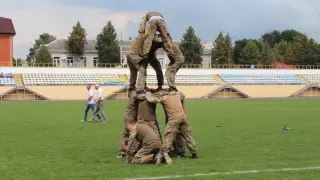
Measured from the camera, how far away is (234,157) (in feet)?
39.6

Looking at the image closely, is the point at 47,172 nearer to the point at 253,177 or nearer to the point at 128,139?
the point at 128,139

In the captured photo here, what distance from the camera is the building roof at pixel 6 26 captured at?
67062mm

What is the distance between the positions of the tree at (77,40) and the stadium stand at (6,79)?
27056 millimetres

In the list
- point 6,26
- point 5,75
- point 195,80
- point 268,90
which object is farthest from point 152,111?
point 6,26

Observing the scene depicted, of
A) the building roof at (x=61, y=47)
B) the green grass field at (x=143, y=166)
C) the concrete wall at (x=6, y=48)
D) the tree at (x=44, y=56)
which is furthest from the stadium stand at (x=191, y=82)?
the green grass field at (x=143, y=166)

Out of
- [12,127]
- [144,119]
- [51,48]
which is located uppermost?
[51,48]

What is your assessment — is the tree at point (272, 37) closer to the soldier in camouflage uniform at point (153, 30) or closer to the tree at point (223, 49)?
the tree at point (223, 49)

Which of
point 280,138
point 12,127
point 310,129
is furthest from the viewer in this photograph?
point 12,127

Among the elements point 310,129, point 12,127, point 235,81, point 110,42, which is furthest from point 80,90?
point 310,129

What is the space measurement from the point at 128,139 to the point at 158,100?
126 centimetres

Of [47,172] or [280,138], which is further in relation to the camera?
[280,138]

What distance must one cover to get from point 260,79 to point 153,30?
5182cm

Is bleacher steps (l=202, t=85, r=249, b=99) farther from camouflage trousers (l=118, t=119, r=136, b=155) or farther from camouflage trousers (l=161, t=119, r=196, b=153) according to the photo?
camouflage trousers (l=161, t=119, r=196, b=153)

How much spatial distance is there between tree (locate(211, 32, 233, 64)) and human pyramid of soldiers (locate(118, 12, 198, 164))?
7449cm
